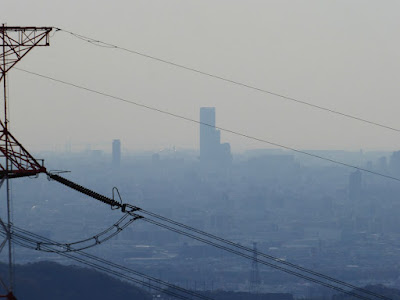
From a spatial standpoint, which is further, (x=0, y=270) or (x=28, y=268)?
(x=28, y=268)

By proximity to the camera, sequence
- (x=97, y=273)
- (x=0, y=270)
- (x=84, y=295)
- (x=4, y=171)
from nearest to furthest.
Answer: (x=4, y=171)
(x=0, y=270)
(x=84, y=295)
(x=97, y=273)

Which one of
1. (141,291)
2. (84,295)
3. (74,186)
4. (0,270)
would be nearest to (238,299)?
(141,291)

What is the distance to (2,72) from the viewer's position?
22.0 metres

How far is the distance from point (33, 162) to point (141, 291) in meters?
168

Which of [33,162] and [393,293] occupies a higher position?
[33,162]

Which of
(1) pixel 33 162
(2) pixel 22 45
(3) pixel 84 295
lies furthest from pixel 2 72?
(3) pixel 84 295

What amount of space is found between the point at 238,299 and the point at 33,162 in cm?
17961

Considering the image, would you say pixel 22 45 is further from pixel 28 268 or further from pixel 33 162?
pixel 28 268

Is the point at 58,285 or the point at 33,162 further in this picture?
the point at 58,285


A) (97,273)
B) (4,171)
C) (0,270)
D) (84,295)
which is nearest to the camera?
(4,171)

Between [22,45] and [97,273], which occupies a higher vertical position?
[22,45]

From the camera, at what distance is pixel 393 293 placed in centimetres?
18600

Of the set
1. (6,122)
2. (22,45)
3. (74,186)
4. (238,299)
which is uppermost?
(22,45)

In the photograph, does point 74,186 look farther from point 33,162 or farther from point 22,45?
point 22,45
